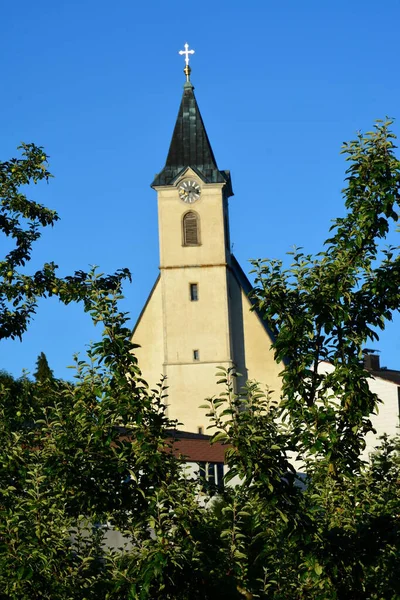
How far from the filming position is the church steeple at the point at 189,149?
222ft

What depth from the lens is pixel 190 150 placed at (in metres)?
68.9

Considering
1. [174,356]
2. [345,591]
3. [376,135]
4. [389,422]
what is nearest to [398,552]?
[345,591]

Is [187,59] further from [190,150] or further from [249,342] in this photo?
[249,342]

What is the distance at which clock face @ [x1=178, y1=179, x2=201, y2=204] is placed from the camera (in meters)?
67.2

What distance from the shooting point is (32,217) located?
13570 millimetres

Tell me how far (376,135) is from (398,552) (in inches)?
140

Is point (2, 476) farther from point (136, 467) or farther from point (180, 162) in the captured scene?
point (180, 162)

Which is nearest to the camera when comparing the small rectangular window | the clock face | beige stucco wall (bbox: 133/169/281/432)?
beige stucco wall (bbox: 133/169/281/432)

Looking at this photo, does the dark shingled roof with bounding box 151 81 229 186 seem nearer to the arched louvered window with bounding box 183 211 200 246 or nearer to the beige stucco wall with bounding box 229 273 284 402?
the arched louvered window with bounding box 183 211 200 246

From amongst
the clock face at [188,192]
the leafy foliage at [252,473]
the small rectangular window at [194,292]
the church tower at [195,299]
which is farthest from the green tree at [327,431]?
the clock face at [188,192]

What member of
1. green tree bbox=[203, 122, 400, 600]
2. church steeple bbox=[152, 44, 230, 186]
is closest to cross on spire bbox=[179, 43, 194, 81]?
church steeple bbox=[152, 44, 230, 186]

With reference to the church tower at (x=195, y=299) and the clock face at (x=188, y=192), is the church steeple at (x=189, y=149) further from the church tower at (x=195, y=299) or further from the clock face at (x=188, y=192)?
the clock face at (x=188, y=192)

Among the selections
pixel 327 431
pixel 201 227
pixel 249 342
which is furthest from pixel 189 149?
pixel 327 431

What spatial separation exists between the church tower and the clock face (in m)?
0.06
